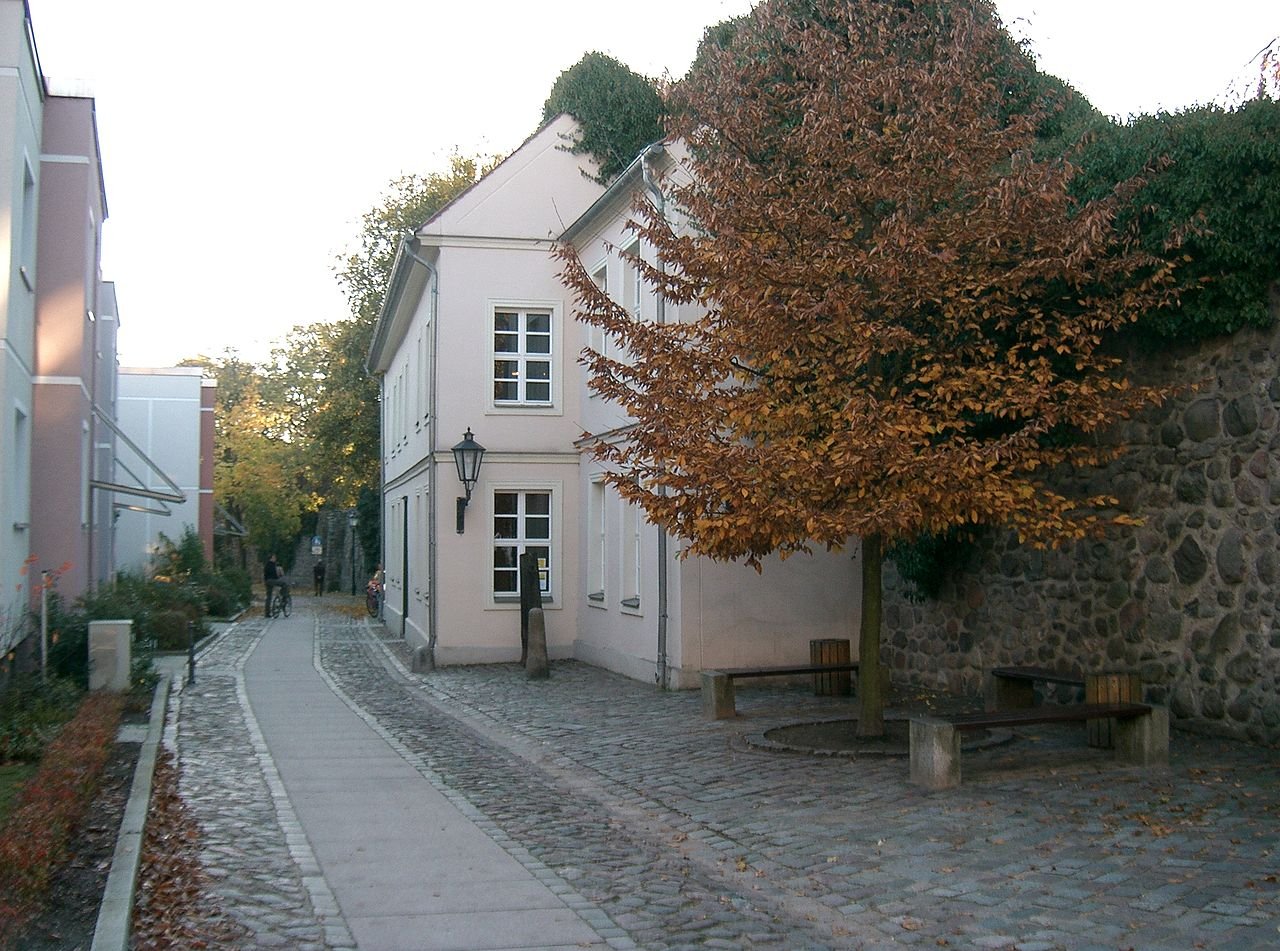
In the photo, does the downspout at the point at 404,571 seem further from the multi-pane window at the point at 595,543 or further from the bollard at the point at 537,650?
the bollard at the point at 537,650

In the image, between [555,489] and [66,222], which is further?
[555,489]

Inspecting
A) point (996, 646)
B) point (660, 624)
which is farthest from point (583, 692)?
point (996, 646)

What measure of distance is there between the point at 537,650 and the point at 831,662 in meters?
5.15

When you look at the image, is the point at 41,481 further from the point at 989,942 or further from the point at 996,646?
the point at 989,942

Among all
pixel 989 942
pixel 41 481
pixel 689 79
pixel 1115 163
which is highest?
pixel 689 79

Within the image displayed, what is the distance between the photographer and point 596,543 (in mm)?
19672

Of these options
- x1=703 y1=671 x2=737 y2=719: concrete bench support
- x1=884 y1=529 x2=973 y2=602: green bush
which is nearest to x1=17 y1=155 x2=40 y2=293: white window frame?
x1=703 y1=671 x2=737 y2=719: concrete bench support

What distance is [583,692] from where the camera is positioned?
16.1 metres

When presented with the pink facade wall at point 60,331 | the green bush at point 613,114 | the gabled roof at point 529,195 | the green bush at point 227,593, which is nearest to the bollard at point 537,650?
the pink facade wall at point 60,331

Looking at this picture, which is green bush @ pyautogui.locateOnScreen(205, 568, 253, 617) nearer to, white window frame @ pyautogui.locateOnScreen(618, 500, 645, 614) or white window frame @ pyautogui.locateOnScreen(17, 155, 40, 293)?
white window frame @ pyautogui.locateOnScreen(618, 500, 645, 614)

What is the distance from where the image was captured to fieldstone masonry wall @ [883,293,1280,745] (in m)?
10.0

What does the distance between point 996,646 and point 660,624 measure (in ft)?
13.6

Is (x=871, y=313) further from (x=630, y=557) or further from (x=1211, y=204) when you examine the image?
(x=630, y=557)

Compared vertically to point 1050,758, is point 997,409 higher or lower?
higher
